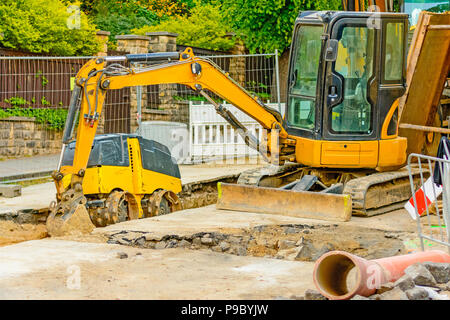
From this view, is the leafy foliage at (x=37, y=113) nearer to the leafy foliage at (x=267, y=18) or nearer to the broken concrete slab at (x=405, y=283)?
the leafy foliage at (x=267, y=18)

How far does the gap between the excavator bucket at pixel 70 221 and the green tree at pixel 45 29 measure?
344 inches

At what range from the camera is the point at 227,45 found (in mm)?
25969

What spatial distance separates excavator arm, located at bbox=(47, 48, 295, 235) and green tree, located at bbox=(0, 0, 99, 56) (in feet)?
25.7

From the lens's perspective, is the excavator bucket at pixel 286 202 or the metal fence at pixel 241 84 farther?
the metal fence at pixel 241 84

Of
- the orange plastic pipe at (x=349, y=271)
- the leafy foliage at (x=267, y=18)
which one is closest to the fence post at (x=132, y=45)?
the leafy foliage at (x=267, y=18)

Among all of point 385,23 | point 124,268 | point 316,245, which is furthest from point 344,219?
point 124,268

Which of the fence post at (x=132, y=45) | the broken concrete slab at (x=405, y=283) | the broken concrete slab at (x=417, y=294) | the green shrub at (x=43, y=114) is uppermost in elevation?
the fence post at (x=132, y=45)

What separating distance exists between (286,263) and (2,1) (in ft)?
42.9

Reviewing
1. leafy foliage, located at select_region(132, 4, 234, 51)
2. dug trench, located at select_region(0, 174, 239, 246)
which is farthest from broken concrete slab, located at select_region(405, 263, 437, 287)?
leafy foliage, located at select_region(132, 4, 234, 51)

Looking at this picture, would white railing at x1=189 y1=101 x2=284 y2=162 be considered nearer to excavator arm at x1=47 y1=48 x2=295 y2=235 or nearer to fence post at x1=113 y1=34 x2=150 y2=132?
fence post at x1=113 y1=34 x2=150 y2=132


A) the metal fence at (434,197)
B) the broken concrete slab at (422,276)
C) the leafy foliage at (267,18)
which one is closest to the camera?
the broken concrete slab at (422,276)

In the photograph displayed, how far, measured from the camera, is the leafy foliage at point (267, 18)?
24.2 m

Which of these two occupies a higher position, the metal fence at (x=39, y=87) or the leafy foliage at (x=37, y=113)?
the metal fence at (x=39, y=87)

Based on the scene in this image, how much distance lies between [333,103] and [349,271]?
5.13 metres
